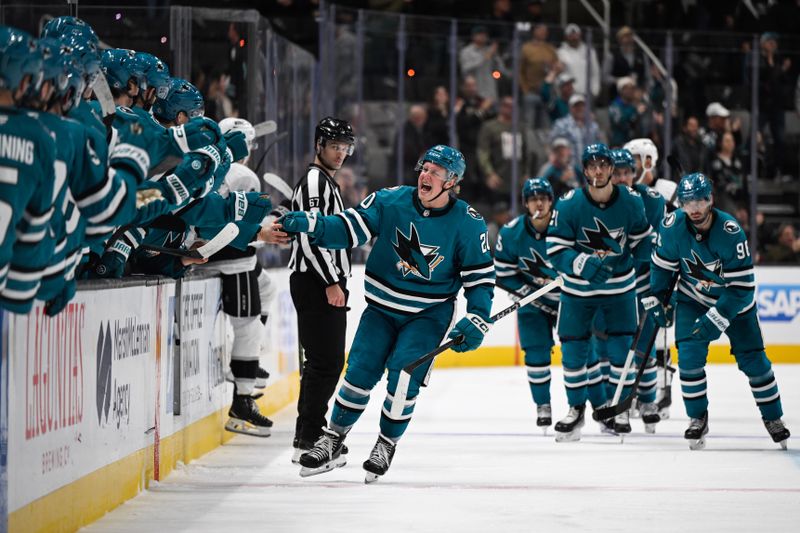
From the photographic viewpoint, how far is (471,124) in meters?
12.1

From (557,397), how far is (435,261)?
418cm

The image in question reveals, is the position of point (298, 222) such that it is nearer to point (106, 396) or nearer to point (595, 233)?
point (106, 396)

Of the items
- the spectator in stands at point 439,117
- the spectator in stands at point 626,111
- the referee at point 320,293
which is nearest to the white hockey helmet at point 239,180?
the referee at point 320,293

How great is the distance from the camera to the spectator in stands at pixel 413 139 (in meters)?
11.8

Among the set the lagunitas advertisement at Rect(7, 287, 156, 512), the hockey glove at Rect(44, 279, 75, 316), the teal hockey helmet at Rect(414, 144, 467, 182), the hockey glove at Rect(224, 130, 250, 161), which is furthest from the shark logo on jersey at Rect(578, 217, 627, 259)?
the hockey glove at Rect(44, 279, 75, 316)

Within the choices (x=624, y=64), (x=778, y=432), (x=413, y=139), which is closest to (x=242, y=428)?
(x=778, y=432)

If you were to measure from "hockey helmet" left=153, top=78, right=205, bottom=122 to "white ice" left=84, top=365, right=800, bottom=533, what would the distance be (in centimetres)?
150

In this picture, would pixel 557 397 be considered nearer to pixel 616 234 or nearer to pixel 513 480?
pixel 616 234

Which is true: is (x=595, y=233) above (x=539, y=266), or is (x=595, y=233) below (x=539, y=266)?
above

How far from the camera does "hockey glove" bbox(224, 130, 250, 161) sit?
529cm

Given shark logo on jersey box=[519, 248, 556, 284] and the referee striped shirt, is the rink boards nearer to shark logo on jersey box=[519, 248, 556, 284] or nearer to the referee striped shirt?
the referee striped shirt

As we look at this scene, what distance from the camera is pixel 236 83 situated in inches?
307

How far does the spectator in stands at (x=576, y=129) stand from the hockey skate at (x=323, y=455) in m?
7.00

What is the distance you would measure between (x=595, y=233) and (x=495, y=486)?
208 centimetres
